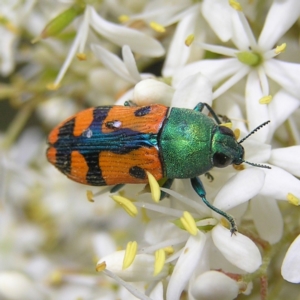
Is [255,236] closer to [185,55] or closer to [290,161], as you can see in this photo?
[290,161]

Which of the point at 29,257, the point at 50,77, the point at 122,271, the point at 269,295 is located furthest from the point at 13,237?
the point at 269,295

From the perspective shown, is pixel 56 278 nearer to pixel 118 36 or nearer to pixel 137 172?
pixel 137 172

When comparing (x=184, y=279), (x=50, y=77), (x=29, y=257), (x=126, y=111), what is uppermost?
(x=126, y=111)

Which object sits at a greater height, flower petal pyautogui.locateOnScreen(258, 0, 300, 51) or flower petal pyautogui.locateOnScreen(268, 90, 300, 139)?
flower petal pyautogui.locateOnScreen(258, 0, 300, 51)

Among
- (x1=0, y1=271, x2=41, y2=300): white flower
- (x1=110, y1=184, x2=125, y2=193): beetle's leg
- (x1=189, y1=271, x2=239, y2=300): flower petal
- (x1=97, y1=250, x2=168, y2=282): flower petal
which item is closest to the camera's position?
(x1=189, y1=271, x2=239, y2=300): flower petal

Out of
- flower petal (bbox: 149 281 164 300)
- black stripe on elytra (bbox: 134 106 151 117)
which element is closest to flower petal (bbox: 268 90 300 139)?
black stripe on elytra (bbox: 134 106 151 117)

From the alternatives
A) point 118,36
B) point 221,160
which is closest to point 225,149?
point 221,160

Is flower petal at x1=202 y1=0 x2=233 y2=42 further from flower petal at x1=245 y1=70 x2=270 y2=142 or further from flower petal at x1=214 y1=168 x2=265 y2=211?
flower petal at x1=214 y1=168 x2=265 y2=211
